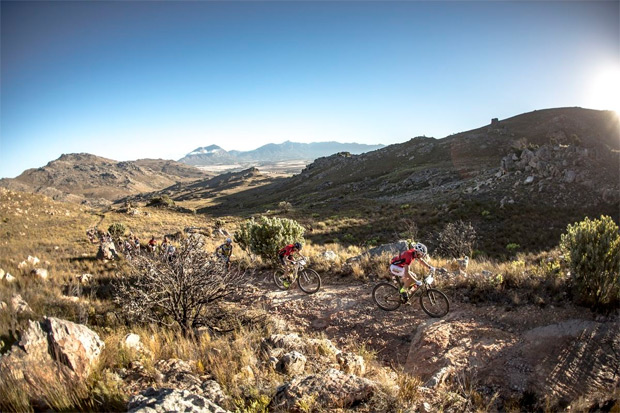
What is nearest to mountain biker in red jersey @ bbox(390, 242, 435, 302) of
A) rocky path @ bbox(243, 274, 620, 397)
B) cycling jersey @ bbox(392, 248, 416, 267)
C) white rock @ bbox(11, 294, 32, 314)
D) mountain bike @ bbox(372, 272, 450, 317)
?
cycling jersey @ bbox(392, 248, 416, 267)

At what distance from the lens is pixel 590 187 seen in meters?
24.0

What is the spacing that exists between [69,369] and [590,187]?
3297 cm

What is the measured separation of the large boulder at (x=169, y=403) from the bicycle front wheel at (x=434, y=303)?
5.65 m

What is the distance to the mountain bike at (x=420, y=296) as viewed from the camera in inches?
290

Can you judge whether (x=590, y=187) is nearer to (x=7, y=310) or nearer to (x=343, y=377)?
(x=343, y=377)

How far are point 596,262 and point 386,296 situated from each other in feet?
15.3

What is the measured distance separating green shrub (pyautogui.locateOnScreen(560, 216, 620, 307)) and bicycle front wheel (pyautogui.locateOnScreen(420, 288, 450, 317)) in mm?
2827

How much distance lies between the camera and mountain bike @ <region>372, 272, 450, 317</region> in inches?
290

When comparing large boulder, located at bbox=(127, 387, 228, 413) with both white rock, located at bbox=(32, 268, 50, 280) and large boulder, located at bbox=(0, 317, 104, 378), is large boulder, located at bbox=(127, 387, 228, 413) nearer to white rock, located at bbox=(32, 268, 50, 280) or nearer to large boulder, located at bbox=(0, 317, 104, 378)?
large boulder, located at bbox=(0, 317, 104, 378)

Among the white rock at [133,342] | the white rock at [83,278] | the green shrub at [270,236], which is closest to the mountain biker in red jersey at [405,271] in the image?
the white rock at [133,342]

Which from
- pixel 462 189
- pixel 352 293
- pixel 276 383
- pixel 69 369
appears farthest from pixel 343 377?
pixel 462 189

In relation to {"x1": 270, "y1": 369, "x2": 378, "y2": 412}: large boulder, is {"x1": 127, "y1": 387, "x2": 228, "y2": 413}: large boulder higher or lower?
higher

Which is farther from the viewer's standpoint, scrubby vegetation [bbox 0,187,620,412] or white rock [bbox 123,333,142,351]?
white rock [bbox 123,333,142,351]

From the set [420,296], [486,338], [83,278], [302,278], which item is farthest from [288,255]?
[83,278]
